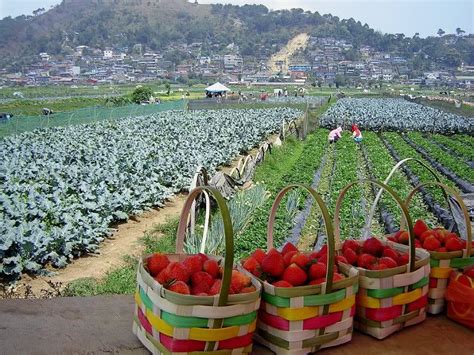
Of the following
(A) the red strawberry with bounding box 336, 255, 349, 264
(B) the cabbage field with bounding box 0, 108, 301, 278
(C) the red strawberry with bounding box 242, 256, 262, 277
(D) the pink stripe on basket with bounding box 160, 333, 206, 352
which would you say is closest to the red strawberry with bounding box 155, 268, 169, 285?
(D) the pink stripe on basket with bounding box 160, 333, 206, 352

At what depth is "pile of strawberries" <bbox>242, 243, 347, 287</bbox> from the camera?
228 cm

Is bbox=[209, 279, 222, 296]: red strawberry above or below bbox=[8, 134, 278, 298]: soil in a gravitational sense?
above

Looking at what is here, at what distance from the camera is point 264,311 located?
2.28 metres

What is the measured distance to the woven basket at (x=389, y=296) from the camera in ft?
8.04

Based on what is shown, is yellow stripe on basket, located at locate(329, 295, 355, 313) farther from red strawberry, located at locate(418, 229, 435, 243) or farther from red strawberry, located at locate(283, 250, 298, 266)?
red strawberry, located at locate(418, 229, 435, 243)

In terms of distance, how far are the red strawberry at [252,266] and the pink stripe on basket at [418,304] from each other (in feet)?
2.49

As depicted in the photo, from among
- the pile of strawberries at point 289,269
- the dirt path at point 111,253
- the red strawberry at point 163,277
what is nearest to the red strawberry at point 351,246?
the pile of strawberries at point 289,269

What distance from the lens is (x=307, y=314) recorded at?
2.20 metres

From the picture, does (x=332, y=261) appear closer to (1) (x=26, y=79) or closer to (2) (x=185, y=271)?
(2) (x=185, y=271)

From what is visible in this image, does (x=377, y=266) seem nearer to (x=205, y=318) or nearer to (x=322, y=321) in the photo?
(x=322, y=321)

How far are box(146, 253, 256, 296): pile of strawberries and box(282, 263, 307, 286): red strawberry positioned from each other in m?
0.17

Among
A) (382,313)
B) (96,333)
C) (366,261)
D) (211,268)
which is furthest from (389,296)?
(96,333)

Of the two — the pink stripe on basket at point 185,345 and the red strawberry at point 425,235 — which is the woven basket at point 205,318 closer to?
the pink stripe on basket at point 185,345

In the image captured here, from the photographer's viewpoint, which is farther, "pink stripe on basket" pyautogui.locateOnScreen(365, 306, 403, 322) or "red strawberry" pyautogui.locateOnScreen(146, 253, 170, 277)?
"pink stripe on basket" pyautogui.locateOnScreen(365, 306, 403, 322)
